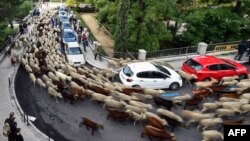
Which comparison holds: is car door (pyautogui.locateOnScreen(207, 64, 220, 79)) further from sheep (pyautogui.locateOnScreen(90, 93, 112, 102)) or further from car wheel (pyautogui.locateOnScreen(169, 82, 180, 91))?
sheep (pyautogui.locateOnScreen(90, 93, 112, 102))

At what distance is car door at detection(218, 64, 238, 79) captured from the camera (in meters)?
23.8

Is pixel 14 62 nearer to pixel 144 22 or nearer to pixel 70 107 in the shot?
pixel 70 107

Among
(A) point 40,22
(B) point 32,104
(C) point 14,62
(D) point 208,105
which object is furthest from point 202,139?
(A) point 40,22

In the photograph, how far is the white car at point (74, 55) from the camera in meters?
27.0

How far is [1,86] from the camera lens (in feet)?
76.8

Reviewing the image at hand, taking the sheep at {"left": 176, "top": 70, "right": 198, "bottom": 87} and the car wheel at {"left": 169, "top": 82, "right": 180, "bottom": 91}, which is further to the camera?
the sheep at {"left": 176, "top": 70, "right": 198, "bottom": 87}

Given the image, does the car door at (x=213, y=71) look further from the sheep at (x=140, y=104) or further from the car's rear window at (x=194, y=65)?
the sheep at (x=140, y=104)

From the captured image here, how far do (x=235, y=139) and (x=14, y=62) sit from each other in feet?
63.6

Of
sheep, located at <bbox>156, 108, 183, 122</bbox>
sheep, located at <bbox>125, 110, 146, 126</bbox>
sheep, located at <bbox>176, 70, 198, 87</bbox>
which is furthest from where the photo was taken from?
sheep, located at <bbox>176, 70, 198, 87</bbox>

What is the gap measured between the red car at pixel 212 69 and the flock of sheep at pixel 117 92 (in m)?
0.68

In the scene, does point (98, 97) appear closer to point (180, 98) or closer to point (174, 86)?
point (180, 98)

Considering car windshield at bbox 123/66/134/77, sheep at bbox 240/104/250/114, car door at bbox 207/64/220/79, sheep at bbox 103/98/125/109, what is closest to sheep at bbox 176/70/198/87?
car door at bbox 207/64/220/79

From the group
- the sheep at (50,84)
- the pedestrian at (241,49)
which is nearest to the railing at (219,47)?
the pedestrian at (241,49)

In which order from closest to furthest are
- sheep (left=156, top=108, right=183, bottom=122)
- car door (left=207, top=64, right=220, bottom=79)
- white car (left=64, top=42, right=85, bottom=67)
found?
1. sheep (left=156, top=108, right=183, bottom=122)
2. car door (left=207, top=64, right=220, bottom=79)
3. white car (left=64, top=42, right=85, bottom=67)
